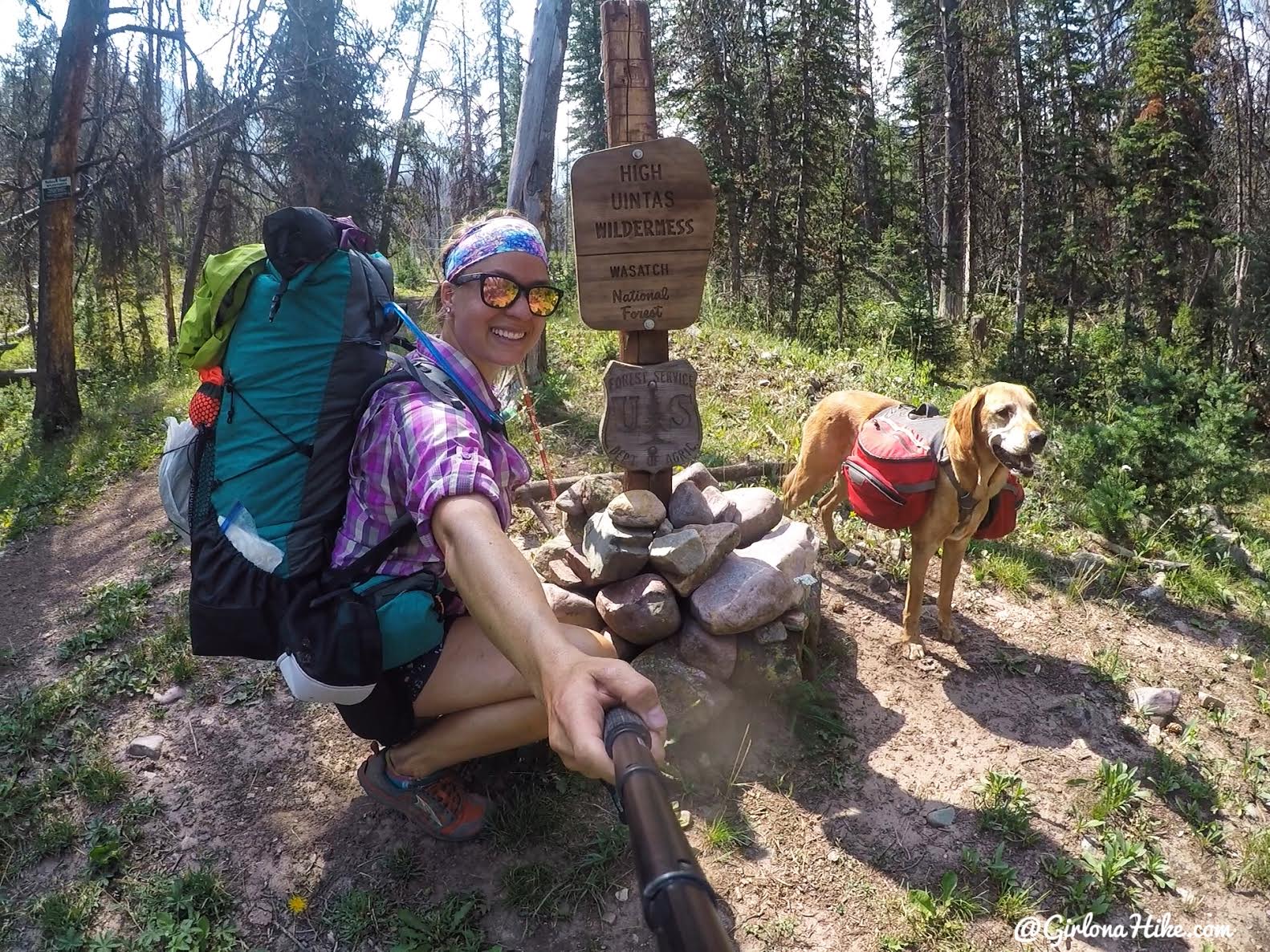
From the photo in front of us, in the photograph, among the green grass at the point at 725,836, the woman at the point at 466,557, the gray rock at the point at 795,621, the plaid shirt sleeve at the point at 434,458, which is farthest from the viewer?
the gray rock at the point at 795,621

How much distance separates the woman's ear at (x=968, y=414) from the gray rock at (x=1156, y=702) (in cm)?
162

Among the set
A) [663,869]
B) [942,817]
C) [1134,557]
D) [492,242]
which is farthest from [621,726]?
[1134,557]

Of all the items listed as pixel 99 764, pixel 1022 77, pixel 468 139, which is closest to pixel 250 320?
pixel 99 764

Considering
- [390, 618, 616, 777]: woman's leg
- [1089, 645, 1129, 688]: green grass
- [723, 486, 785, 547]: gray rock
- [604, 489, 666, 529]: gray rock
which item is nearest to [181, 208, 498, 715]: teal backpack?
[390, 618, 616, 777]: woman's leg

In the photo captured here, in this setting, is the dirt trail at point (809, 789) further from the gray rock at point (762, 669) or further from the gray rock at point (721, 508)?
the gray rock at point (721, 508)

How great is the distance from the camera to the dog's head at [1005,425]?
3260mm

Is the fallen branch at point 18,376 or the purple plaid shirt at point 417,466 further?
the fallen branch at point 18,376

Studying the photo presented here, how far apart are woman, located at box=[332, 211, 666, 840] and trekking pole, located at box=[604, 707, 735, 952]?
0.20 m

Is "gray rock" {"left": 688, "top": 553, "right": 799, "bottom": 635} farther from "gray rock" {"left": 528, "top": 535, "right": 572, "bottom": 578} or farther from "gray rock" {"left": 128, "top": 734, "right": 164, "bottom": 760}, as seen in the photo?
"gray rock" {"left": 128, "top": 734, "right": 164, "bottom": 760}

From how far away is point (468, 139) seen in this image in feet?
81.8

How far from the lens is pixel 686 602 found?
353 centimetres

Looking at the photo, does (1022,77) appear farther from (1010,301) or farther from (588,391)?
(588,391)

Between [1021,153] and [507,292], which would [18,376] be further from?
[1021,153]

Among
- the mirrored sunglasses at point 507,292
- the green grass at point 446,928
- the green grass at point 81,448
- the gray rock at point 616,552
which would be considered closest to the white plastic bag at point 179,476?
the mirrored sunglasses at point 507,292
